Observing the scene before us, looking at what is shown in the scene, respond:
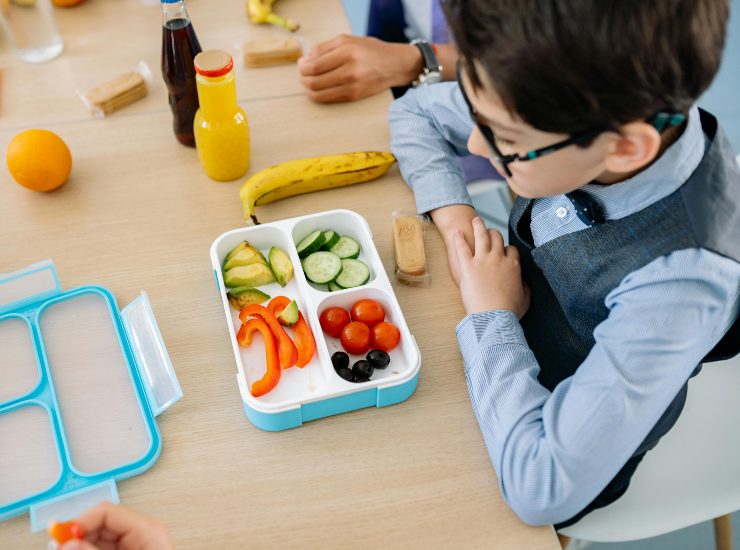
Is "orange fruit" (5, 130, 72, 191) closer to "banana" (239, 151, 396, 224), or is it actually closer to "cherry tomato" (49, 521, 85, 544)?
"banana" (239, 151, 396, 224)

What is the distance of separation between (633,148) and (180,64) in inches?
28.8

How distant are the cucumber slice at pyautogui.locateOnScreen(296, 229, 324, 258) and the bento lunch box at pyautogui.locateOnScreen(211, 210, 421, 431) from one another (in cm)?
2

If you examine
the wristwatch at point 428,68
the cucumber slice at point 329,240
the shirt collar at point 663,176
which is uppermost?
the shirt collar at point 663,176

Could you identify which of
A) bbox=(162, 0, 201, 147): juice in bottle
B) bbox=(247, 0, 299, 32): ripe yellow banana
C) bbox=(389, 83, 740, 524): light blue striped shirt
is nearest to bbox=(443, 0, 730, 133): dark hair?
bbox=(389, 83, 740, 524): light blue striped shirt

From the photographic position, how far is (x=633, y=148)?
Answer: 799mm

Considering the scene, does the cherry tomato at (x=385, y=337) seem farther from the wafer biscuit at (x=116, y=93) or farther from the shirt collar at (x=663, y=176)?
the wafer biscuit at (x=116, y=93)

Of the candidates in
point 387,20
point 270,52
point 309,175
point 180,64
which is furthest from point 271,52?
point 387,20

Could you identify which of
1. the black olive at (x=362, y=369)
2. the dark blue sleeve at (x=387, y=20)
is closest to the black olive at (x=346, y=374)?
the black olive at (x=362, y=369)

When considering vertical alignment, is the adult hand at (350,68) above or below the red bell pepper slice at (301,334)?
above

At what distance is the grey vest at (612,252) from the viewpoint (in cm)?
84

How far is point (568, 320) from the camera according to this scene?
1.05 m

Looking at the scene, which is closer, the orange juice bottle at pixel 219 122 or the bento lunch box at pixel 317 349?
the bento lunch box at pixel 317 349

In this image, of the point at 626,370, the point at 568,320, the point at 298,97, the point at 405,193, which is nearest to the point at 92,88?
the point at 298,97

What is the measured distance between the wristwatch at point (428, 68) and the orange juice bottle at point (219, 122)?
0.43m
